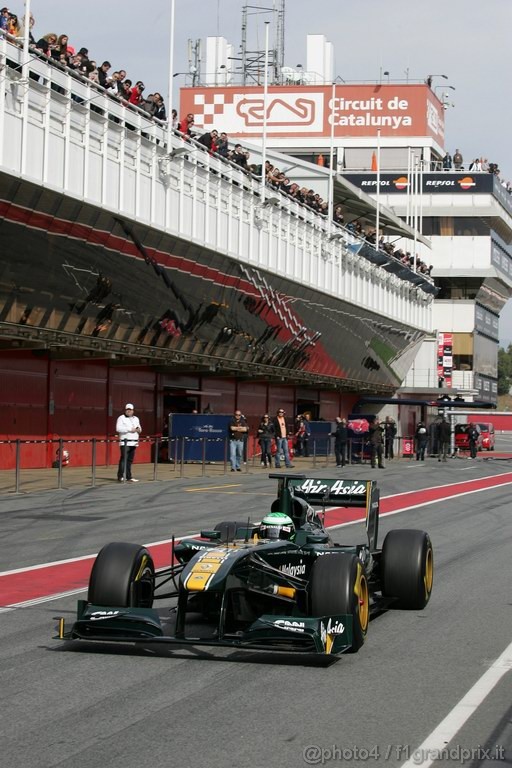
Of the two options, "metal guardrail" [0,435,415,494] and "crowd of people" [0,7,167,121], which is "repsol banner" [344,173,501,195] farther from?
"crowd of people" [0,7,167,121]

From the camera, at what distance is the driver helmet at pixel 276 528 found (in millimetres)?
9375

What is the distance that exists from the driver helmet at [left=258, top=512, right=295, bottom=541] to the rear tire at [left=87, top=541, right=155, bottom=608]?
116 cm

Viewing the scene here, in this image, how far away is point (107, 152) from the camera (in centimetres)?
2942

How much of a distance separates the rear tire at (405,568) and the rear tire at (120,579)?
2.32 m

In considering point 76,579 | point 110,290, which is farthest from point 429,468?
point 76,579

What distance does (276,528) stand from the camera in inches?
370

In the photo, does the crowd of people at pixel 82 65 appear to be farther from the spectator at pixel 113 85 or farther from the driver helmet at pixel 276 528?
the driver helmet at pixel 276 528

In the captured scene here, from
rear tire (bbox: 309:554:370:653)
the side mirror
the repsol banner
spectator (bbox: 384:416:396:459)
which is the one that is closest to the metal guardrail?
spectator (bbox: 384:416:396:459)

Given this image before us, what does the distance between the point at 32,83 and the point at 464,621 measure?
64.1 feet

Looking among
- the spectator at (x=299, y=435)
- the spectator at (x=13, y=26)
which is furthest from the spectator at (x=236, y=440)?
the spectator at (x=13, y=26)

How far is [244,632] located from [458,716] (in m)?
1.79

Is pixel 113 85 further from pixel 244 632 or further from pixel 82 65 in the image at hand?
pixel 244 632

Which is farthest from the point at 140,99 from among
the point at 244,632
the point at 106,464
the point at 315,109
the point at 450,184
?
the point at 450,184

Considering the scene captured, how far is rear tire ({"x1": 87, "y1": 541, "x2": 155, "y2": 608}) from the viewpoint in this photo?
324 inches
